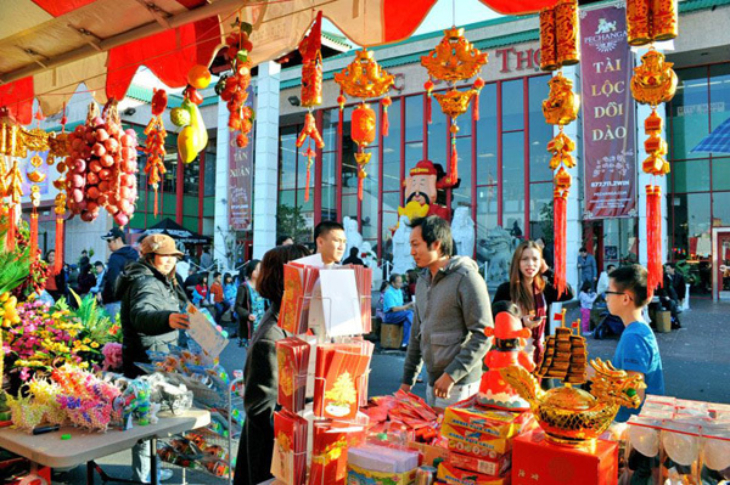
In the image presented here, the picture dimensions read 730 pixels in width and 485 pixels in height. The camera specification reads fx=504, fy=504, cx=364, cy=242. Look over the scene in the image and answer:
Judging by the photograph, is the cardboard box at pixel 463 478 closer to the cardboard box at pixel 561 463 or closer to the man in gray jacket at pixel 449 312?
the cardboard box at pixel 561 463

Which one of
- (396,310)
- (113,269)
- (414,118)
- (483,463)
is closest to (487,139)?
(414,118)

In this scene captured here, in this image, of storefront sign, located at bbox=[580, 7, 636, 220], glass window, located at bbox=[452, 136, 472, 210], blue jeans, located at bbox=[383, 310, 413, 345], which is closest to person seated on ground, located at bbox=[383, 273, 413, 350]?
blue jeans, located at bbox=[383, 310, 413, 345]

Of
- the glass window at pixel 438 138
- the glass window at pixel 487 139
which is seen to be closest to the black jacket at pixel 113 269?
the glass window at pixel 487 139

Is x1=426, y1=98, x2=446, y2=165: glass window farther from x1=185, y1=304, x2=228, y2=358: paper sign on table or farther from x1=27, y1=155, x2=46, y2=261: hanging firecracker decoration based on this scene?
x1=185, y1=304, x2=228, y2=358: paper sign on table

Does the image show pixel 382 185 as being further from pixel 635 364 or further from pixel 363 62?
pixel 635 364

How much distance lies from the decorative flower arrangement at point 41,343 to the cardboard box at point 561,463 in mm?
2789

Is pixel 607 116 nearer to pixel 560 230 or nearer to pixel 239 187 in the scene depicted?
pixel 560 230

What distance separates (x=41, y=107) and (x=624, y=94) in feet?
33.4

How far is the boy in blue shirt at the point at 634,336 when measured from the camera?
6.95 feet

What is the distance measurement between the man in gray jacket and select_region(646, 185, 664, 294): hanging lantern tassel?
794 millimetres

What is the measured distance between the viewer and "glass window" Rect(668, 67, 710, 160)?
580 inches

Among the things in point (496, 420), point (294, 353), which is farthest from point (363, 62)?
point (496, 420)

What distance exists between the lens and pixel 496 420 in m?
1.48

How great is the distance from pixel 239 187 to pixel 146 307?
12.7 m
